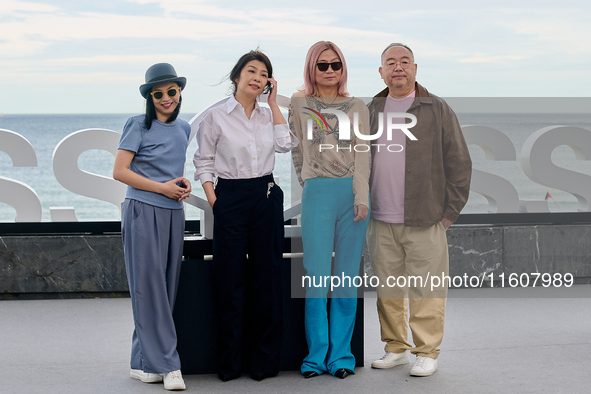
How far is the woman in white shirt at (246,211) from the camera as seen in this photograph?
291 centimetres

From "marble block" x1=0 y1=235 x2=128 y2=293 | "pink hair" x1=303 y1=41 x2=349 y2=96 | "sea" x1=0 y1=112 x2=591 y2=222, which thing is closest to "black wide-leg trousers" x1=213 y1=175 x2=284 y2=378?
"pink hair" x1=303 y1=41 x2=349 y2=96

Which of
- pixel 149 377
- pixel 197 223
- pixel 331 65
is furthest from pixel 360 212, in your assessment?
pixel 197 223

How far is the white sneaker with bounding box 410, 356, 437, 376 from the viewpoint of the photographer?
3.08m

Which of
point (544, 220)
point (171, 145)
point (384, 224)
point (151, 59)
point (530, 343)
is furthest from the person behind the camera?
point (151, 59)

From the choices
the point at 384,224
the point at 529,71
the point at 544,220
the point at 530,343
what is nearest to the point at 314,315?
the point at 384,224

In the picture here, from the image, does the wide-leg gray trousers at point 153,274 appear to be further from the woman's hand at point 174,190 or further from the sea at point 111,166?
the sea at point 111,166

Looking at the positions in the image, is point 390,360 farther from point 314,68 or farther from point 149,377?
point 314,68

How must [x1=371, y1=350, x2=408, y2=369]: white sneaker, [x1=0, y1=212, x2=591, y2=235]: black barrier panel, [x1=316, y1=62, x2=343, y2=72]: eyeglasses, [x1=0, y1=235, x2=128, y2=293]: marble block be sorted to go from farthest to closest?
1. [x1=0, y1=212, x2=591, y2=235]: black barrier panel
2. [x1=0, y1=235, x2=128, y2=293]: marble block
3. [x1=371, y1=350, x2=408, y2=369]: white sneaker
4. [x1=316, y1=62, x2=343, y2=72]: eyeglasses

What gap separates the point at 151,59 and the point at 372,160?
96.7 ft

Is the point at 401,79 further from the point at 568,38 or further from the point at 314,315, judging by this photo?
the point at 568,38

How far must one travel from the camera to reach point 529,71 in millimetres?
28812

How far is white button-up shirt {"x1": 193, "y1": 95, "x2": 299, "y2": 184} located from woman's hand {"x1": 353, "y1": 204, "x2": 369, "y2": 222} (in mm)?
428

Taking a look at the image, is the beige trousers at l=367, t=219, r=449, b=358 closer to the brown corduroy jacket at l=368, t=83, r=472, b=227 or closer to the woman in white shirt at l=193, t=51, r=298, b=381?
the brown corduroy jacket at l=368, t=83, r=472, b=227

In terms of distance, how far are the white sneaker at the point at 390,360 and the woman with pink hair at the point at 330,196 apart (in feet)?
0.66
